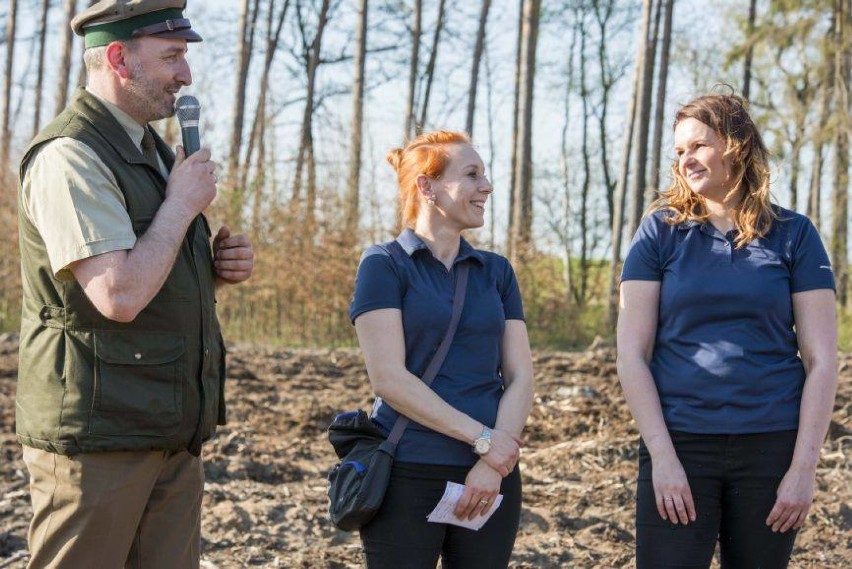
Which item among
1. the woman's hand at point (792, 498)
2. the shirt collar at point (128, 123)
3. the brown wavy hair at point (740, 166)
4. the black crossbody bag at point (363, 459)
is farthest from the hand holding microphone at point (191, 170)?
the woman's hand at point (792, 498)

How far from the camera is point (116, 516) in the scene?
114 inches

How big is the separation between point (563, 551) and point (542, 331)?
13.0m

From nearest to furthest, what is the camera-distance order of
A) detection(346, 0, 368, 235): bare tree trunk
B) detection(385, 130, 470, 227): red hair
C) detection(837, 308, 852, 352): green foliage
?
1. detection(385, 130, 470, 227): red hair
2. detection(346, 0, 368, 235): bare tree trunk
3. detection(837, 308, 852, 352): green foliage

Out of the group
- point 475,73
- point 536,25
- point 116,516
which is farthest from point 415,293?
point 475,73

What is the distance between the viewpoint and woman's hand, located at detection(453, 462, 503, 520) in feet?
10.1

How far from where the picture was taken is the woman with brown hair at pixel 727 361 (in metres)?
3.12

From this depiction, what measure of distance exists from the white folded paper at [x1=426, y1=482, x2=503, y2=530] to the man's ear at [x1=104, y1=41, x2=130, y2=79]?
149 cm

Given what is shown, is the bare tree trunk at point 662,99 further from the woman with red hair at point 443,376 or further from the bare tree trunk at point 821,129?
the woman with red hair at point 443,376

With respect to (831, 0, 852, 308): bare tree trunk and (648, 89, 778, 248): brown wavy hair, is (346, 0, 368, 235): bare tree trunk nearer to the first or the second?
(831, 0, 852, 308): bare tree trunk

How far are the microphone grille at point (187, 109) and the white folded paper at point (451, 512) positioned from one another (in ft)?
4.25

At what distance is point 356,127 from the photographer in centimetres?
1870

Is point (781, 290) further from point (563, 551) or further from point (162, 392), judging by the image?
point (563, 551)

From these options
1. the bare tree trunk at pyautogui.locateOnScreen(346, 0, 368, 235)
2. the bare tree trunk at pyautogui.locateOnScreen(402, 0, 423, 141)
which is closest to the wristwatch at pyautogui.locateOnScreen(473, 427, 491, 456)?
the bare tree trunk at pyautogui.locateOnScreen(346, 0, 368, 235)

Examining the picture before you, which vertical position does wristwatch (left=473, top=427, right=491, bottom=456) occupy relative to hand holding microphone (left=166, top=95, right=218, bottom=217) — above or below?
below
